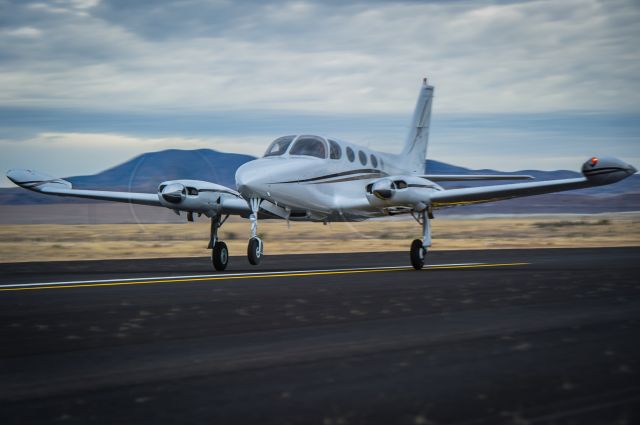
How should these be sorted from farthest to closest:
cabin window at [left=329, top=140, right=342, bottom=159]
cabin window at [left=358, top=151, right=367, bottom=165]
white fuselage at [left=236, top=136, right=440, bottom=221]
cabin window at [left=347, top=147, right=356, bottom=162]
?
1. cabin window at [left=358, top=151, right=367, bottom=165]
2. cabin window at [left=347, top=147, right=356, bottom=162]
3. cabin window at [left=329, top=140, right=342, bottom=159]
4. white fuselage at [left=236, top=136, right=440, bottom=221]

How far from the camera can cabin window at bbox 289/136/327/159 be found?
68.7 feet

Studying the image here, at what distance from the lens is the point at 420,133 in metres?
29.5

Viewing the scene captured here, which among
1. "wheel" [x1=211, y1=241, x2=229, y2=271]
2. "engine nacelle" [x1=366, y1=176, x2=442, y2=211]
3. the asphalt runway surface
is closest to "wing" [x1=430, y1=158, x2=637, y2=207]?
"engine nacelle" [x1=366, y1=176, x2=442, y2=211]

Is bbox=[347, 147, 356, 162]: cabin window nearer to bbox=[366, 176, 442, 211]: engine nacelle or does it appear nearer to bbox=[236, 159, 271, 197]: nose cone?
bbox=[366, 176, 442, 211]: engine nacelle

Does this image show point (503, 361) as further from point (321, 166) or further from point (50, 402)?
point (321, 166)

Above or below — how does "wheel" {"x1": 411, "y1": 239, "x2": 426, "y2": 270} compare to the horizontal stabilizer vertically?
below

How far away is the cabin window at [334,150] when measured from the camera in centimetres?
2160

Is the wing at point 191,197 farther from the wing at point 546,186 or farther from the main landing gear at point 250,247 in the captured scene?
the wing at point 546,186

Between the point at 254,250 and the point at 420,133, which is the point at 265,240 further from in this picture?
the point at 254,250

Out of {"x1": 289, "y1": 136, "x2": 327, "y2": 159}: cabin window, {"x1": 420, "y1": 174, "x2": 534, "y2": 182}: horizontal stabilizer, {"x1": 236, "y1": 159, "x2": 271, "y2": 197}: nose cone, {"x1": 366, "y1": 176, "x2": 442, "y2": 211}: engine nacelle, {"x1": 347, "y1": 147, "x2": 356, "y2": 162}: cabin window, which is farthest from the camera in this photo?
{"x1": 420, "y1": 174, "x2": 534, "y2": 182}: horizontal stabilizer

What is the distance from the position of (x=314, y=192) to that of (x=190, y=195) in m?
3.50

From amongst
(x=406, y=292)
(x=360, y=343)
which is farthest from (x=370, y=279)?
(x=360, y=343)

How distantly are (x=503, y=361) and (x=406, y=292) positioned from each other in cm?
653

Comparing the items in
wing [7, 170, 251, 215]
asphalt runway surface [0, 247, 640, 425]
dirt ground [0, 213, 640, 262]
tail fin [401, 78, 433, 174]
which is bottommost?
dirt ground [0, 213, 640, 262]
